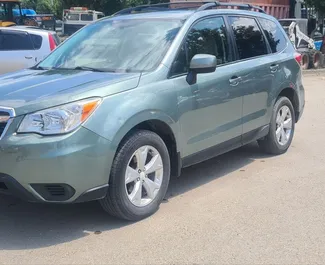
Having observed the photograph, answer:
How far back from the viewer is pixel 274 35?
678 centimetres

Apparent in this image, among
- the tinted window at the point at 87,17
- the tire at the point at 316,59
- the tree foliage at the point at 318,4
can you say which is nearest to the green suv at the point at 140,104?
the tire at the point at 316,59

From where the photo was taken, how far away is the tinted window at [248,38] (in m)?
5.98

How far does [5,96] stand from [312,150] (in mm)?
4445

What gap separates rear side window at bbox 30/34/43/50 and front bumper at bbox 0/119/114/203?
7.84m

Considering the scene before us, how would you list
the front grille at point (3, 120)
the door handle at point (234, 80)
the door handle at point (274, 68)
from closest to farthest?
the front grille at point (3, 120) → the door handle at point (234, 80) → the door handle at point (274, 68)

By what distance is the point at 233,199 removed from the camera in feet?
17.1

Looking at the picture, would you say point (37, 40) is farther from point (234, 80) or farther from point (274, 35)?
point (234, 80)

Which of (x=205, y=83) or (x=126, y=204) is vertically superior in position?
(x=205, y=83)

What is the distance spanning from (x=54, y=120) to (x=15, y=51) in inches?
310

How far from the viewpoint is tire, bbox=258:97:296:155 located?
657cm

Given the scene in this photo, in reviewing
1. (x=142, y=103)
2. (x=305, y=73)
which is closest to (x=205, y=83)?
(x=142, y=103)

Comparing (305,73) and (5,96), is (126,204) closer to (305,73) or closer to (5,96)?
(5,96)

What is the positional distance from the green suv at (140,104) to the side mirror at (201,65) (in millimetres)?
13

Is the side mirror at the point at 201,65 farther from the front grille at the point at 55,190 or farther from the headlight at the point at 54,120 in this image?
the front grille at the point at 55,190
